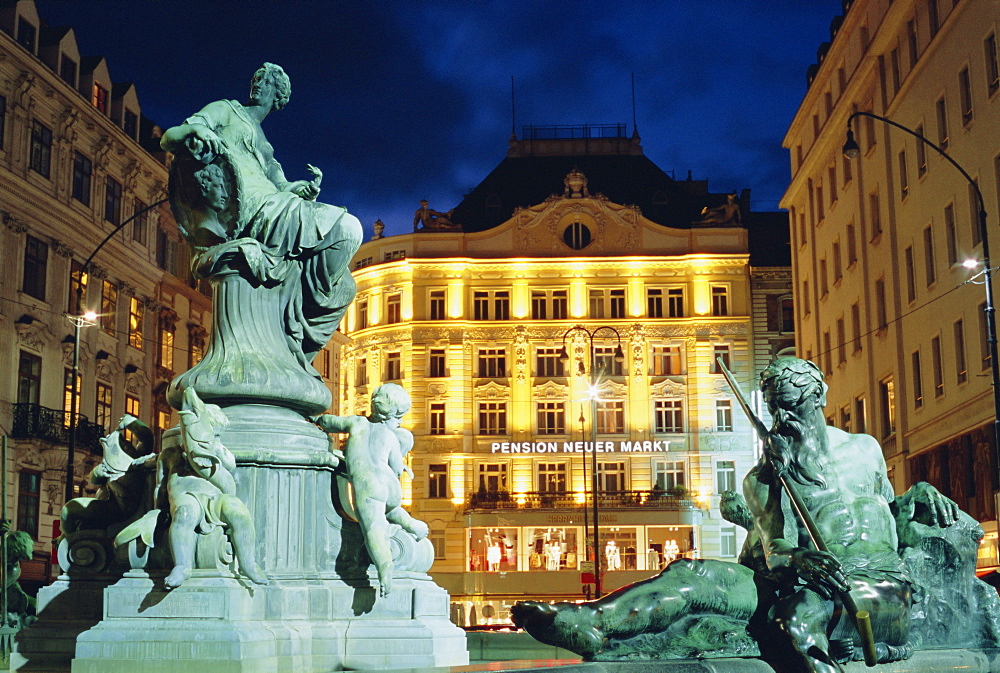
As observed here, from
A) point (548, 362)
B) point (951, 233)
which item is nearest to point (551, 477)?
point (548, 362)

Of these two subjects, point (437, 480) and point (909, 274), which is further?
point (437, 480)

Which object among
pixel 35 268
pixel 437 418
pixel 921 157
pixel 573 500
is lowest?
pixel 573 500

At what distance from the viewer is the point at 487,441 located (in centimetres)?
6056

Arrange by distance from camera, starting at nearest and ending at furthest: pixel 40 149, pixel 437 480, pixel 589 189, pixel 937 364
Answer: pixel 937 364
pixel 40 149
pixel 437 480
pixel 589 189

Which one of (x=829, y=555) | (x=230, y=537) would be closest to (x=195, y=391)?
(x=230, y=537)

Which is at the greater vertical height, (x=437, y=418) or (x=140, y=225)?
(x=140, y=225)

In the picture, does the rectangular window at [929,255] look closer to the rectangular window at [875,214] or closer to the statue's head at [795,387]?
the rectangular window at [875,214]

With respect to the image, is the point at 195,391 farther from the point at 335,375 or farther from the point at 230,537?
the point at 335,375

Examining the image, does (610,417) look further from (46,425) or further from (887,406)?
(46,425)

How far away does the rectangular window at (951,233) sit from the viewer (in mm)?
30844

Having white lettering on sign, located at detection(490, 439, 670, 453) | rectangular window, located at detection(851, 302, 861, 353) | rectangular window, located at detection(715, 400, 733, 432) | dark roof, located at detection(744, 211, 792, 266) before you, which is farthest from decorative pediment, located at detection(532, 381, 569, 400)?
rectangular window, located at detection(851, 302, 861, 353)

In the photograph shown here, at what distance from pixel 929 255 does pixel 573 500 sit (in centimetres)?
2820

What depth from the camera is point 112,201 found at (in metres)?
42.2

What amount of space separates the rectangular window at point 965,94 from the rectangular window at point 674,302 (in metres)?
32.4
